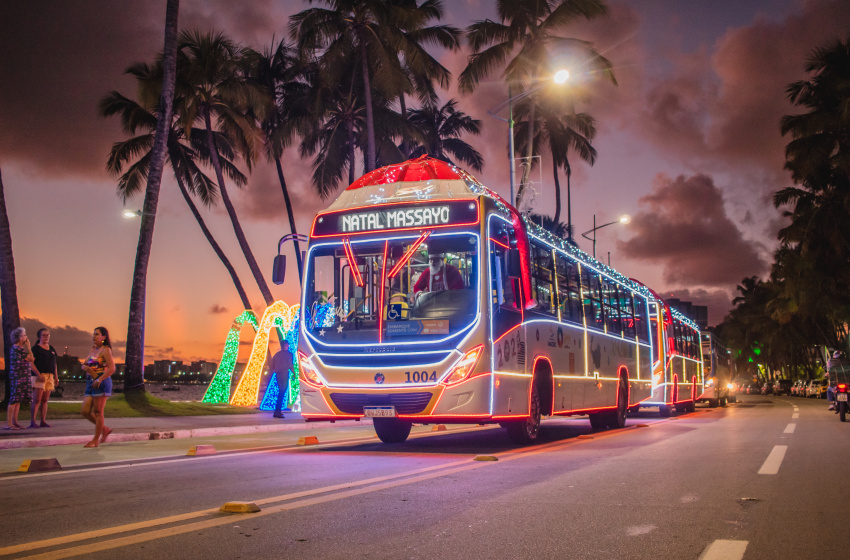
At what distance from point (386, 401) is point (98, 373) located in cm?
453

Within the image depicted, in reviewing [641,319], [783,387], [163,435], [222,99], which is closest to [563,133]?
[222,99]

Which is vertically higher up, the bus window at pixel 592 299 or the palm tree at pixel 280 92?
the palm tree at pixel 280 92

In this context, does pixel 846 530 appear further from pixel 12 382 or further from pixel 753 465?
pixel 12 382

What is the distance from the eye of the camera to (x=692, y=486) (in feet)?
24.4

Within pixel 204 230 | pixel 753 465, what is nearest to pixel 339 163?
pixel 204 230

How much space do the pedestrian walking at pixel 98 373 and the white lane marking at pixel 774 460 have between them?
8.94 meters

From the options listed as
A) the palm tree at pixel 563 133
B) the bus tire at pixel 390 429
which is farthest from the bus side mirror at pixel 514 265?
the palm tree at pixel 563 133

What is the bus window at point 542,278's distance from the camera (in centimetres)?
1247

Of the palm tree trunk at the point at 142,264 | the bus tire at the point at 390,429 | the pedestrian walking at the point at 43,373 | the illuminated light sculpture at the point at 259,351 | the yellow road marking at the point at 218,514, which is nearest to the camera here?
the yellow road marking at the point at 218,514

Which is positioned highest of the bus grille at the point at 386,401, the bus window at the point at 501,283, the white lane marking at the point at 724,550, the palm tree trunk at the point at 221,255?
the palm tree trunk at the point at 221,255

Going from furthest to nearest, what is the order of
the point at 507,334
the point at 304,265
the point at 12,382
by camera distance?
1. the point at 12,382
2. the point at 304,265
3. the point at 507,334

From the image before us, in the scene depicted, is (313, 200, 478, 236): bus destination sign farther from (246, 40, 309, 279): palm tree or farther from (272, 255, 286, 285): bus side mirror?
(246, 40, 309, 279): palm tree

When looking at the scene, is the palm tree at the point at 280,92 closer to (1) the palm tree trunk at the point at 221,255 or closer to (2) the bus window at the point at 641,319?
(1) the palm tree trunk at the point at 221,255

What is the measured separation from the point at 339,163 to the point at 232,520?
33.7 metres
